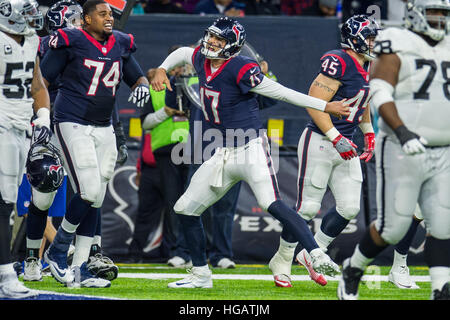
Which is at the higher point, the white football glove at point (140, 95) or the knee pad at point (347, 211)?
the white football glove at point (140, 95)

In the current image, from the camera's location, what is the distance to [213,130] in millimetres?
6234

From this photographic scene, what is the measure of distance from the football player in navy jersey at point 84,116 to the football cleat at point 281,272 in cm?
131

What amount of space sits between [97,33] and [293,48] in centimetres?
439

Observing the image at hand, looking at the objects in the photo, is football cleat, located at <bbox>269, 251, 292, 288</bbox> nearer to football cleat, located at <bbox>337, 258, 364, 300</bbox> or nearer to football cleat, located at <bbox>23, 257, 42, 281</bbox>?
football cleat, located at <bbox>337, 258, 364, 300</bbox>

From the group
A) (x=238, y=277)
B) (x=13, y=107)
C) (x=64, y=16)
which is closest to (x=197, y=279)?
(x=238, y=277)

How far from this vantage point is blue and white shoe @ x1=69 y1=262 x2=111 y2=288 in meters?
6.05

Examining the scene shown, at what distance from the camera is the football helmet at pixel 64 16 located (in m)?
6.74

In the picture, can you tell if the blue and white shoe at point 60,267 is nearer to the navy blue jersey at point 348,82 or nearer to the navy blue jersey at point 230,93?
the navy blue jersey at point 230,93

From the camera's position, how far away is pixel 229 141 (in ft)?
19.9

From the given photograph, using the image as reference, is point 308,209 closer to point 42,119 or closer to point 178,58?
point 178,58

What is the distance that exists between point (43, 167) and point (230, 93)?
4.52 feet

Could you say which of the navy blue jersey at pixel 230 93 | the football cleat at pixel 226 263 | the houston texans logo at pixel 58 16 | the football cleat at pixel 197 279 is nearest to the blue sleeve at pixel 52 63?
the houston texans logo at pixel 58 16

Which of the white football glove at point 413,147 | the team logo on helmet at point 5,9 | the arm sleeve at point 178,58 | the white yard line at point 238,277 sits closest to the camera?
the white football glove at point 413,147

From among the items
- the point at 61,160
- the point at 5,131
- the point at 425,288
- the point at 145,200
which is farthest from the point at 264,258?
the point at 5,131
